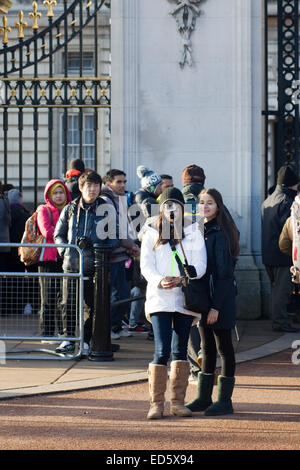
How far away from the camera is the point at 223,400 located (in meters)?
7.26

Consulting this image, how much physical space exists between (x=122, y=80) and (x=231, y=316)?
5.73 m

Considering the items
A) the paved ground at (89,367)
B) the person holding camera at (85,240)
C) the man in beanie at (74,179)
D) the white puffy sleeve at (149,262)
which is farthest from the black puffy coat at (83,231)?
the white puffy sleeve at (149,262)

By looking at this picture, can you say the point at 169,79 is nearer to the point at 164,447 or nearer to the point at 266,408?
the point at 266,408

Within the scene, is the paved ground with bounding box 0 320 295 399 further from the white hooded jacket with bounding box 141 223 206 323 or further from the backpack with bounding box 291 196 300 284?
the white hooded jacket with bounding box 141 223 206 323

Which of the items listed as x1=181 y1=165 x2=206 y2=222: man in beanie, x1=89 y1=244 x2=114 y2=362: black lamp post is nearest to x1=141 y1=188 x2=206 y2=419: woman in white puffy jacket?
x1=181 y1=165 x2=206 y2=222: man in beanie

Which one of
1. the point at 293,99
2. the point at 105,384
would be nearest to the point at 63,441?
the point at 105,384

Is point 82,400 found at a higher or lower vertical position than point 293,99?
lower

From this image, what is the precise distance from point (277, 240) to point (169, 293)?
468 cm

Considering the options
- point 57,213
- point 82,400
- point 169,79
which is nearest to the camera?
point 82,400

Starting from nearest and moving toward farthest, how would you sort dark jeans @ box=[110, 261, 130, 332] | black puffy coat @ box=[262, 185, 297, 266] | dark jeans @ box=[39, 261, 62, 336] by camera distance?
dark jeans @ box=[39, 261, 62, 336] < dark jeans @ box=[110, 261, 130, 332] < black puffy coat @ box=[262, 185, 297, 266]

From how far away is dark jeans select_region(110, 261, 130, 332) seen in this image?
35.6 ft

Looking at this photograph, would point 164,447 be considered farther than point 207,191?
No

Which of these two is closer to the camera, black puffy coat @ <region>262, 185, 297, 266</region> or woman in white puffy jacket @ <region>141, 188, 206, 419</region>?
woman in white puffy jacket @ <region>141, 188, 206, 419</region>

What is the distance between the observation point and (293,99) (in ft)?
42.8
